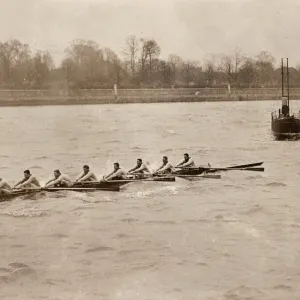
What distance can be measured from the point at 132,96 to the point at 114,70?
520 inches

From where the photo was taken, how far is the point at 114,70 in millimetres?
155750

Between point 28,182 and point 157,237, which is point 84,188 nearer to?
point 28,182

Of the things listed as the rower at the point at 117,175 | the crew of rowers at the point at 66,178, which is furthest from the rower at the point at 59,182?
the rower at the point at 117,175

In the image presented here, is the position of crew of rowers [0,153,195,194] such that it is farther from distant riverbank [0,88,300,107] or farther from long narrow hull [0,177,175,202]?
distant riverbank [0,88,300,107]

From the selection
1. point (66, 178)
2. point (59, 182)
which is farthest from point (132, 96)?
point (59, 182)

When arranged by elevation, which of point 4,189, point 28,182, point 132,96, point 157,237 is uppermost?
Result: point 132,96

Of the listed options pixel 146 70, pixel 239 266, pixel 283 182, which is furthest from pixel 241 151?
pixel 146 70

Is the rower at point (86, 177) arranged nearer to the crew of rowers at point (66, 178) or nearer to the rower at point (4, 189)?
the crew of rowers at point (66, 178)

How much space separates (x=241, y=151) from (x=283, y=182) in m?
19.3

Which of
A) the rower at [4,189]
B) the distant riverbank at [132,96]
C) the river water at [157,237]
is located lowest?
the river water at [157,237]

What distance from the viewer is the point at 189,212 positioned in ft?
103

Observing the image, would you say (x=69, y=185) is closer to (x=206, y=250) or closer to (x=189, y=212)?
(x=189, y=212)

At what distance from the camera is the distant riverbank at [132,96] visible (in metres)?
130

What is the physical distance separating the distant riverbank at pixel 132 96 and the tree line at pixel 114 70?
396 centimetres
